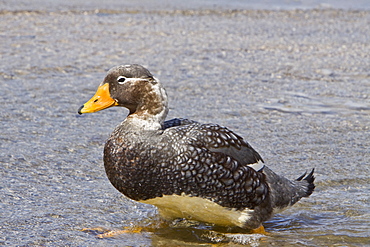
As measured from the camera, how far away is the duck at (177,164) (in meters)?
4.57

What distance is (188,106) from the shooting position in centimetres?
786

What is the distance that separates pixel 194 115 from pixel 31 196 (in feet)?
9.24

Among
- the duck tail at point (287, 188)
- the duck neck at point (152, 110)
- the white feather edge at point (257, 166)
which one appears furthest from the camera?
the duck tail at point (287, 188)

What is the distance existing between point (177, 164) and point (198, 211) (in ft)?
1.64

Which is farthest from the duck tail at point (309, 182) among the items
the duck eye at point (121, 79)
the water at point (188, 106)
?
the duck eye at point (121, 79)

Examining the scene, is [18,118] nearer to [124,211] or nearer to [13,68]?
[13,68]

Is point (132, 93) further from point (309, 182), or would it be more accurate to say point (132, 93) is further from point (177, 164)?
point (309, 182)

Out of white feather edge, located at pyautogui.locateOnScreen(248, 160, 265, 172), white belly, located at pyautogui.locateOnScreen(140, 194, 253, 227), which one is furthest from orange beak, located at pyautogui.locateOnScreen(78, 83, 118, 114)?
white feather edge, located at pyautogui.locateOnScreen(248, 160, 265, 172)

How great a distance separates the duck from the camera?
4570 mm

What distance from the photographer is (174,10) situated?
13.7m

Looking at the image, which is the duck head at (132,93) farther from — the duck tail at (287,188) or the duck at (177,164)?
the duck tail at (287,188)

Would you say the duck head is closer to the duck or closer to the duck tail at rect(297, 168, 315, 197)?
the duck

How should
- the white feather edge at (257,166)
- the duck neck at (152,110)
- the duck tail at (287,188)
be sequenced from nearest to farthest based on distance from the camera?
the duck neck at (152,110) → the white feather edge at (257,166) → the duck tail at (287,188)

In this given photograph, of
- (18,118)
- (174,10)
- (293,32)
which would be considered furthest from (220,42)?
(18,118)
